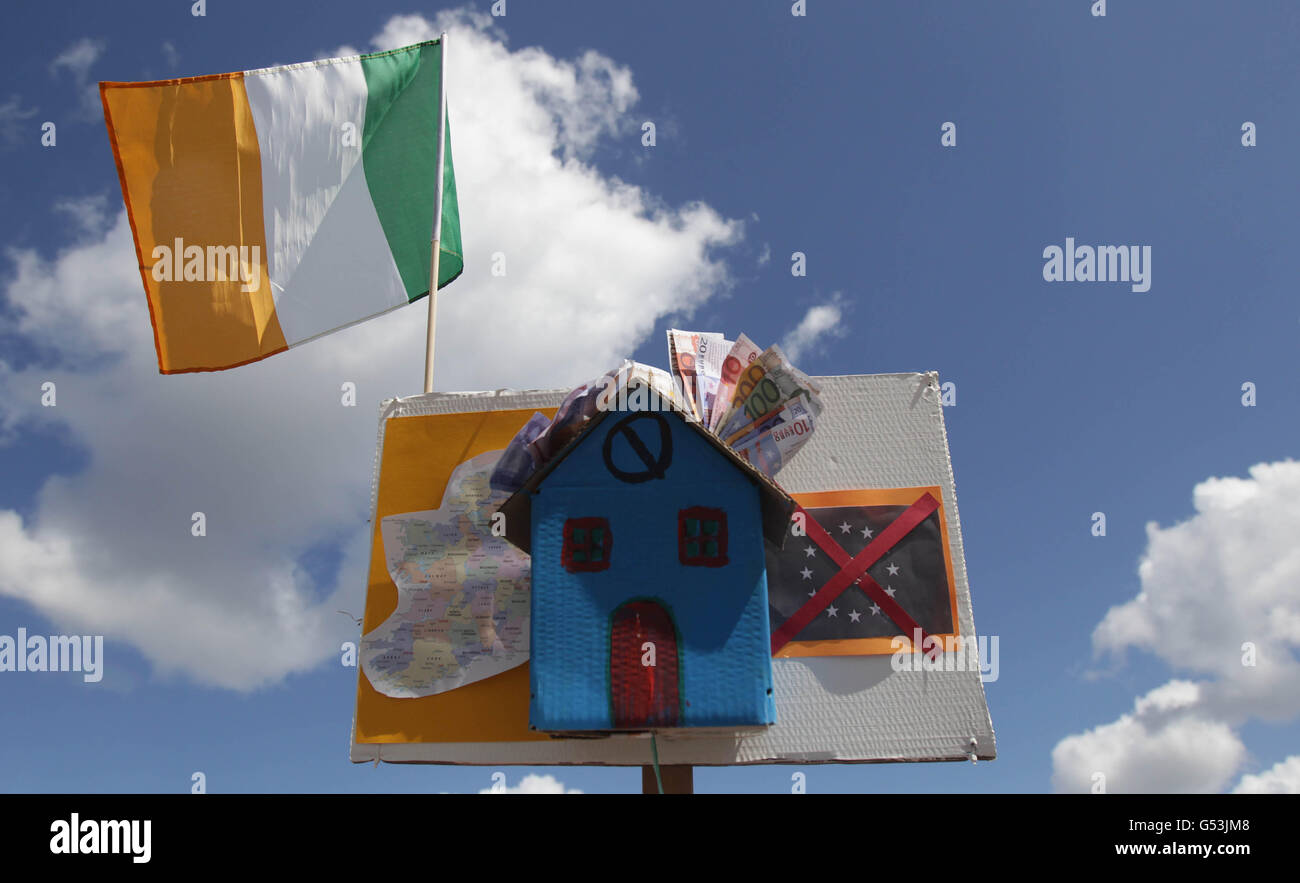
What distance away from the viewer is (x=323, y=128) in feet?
25.7

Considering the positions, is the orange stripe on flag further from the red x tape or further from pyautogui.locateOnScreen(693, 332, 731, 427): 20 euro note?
the red x tape

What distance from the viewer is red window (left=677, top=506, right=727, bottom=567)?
428cm

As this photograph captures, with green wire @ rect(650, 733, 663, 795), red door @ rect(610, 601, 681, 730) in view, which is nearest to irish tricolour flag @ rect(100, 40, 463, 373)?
red door @ rect(610, 601, 681, 730)

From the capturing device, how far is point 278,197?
24.5 feet

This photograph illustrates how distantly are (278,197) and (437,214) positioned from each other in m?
1.54

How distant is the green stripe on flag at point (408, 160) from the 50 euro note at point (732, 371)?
3272 mm

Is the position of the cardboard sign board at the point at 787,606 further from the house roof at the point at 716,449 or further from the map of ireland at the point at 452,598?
the house roof at the point at 716,449

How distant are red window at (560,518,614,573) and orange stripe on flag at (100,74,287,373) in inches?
157

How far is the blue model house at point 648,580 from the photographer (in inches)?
161

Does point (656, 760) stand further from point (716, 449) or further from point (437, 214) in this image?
point (437, 214)
